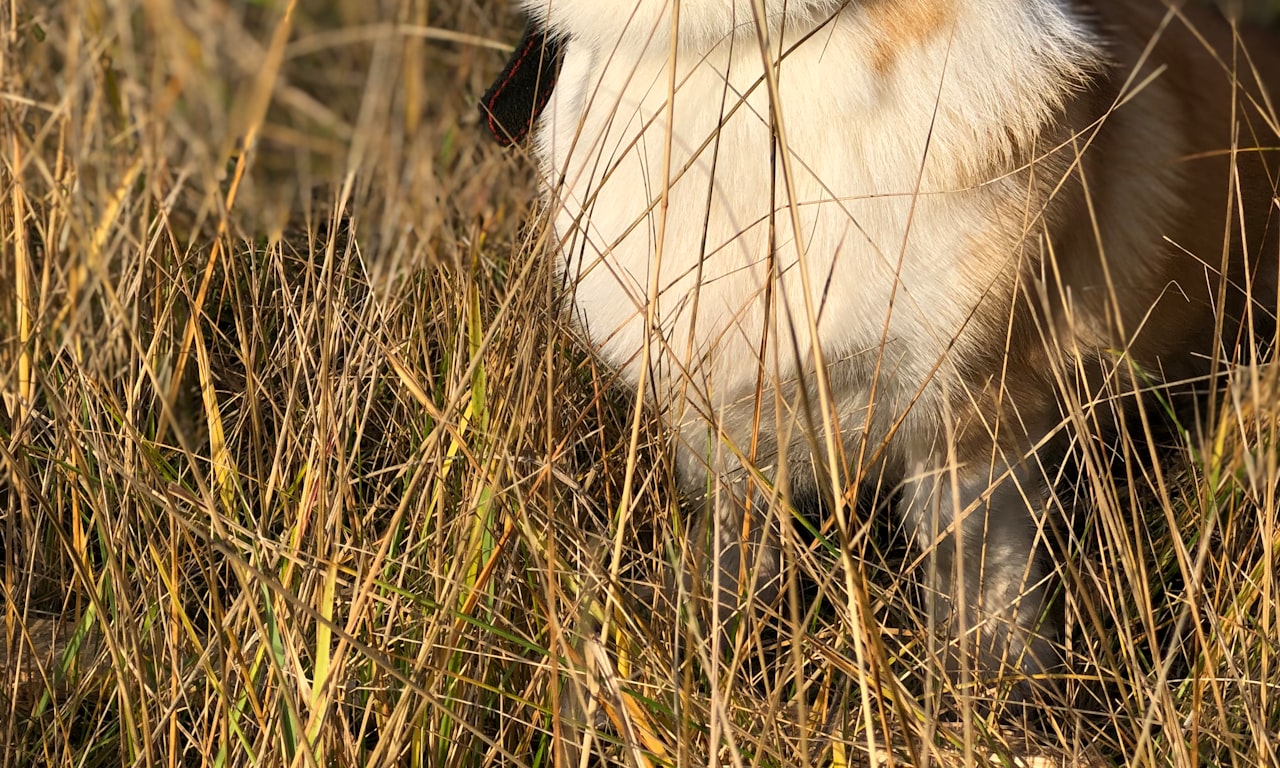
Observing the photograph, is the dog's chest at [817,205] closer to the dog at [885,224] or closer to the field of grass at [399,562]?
the dog at [885,224]

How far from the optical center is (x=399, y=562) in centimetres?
104

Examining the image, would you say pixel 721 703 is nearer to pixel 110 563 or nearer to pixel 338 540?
pixel 338 540

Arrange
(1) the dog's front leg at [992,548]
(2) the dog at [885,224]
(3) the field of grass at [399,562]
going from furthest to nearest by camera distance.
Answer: (1) the dog's front leg at [992,548]
(2) the dog at [885,224]
(3) the field of grass at [399,562]

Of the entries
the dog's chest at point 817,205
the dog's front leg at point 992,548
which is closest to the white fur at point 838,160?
the dog's chest at point 817,205

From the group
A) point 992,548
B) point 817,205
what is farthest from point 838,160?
point 992,548

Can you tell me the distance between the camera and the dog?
124 centimetres

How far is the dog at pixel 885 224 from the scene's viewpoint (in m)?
1.24

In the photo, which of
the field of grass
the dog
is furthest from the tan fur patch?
the field of grass

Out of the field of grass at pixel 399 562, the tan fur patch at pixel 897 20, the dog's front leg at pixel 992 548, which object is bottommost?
the dog's front leg at pixel 992 548

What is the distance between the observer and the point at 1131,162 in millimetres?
1521

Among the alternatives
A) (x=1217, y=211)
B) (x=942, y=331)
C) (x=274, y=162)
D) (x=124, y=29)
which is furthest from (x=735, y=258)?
(x=274, y=162)

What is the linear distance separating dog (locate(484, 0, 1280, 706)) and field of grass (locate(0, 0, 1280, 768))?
0.11 metres

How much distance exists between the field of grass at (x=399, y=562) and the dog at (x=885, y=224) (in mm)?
107

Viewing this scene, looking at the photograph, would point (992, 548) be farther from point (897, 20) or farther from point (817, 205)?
point (897, 20)
